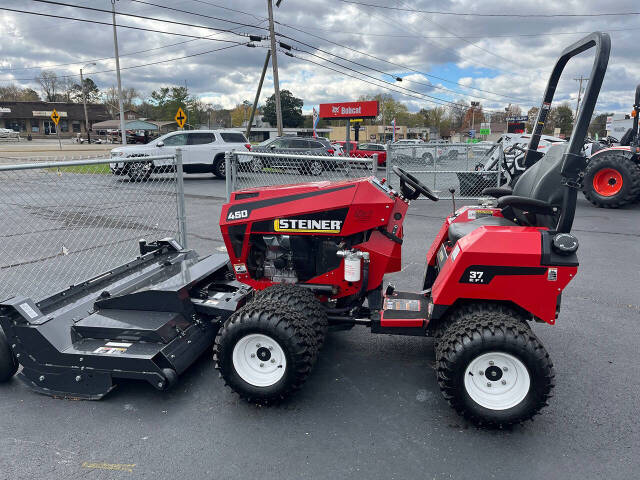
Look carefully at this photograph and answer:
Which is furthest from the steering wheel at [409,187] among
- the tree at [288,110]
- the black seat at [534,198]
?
the tree at [288,110]

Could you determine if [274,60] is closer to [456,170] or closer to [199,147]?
[199,147]

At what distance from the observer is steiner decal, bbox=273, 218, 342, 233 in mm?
3500

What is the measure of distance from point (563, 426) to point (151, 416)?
2635mm

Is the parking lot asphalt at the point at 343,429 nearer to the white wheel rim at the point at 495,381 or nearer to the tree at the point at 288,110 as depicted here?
the white wheel rim at the point at 495,381

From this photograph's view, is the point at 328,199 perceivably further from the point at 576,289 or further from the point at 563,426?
the point at 576,289

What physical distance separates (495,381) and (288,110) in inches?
3096

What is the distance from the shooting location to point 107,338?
3.36 metres

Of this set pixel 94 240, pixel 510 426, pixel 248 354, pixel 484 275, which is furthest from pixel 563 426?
pixel 94 240

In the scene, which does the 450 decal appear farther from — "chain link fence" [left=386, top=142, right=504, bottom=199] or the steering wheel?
"chain link fence" [left=386, top=142, right=504, bottom=199]

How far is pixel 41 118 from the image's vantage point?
276ft

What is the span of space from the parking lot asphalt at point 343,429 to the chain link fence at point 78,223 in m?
1.29

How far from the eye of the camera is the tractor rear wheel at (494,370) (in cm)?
283

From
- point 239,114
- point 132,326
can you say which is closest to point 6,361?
point 132,326

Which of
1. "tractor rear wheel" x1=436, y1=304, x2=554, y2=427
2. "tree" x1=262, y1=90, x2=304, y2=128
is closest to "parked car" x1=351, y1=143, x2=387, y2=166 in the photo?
"tractor rear wheel" x1=436, y1=304, x2=554, y2=427
